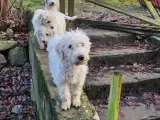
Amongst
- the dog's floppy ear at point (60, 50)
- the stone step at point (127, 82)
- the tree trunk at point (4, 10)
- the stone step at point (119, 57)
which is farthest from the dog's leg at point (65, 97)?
the tree trunk at point (4, 10)

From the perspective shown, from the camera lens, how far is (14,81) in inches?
308

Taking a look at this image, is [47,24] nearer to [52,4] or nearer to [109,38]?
[52,4]

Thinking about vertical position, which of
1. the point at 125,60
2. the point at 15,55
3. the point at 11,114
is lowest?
the point at 11,114

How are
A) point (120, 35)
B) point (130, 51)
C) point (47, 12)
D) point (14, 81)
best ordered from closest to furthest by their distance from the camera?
1. point (47, 12)
2. point (130, 51)
3. point (120, 35)
4. point (14, 81)

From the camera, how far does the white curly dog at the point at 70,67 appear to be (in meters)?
3.97

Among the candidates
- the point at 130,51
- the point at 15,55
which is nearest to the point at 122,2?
the point at 15,55

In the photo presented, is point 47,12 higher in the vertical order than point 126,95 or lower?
higher

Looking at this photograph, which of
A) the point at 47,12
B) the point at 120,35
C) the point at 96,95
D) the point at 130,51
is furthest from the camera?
the point at 120,35

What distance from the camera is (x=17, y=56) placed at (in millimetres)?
8180

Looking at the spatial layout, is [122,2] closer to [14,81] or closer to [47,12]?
[14,81]

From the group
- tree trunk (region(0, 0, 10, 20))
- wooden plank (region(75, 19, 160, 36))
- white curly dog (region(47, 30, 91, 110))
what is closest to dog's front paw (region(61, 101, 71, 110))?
white curly dog (region(47, 30, 91, 110))

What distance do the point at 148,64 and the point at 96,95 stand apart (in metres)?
1.33

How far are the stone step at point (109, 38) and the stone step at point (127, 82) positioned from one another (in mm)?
910

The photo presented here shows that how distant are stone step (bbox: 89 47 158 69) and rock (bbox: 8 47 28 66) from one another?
2.54 m
